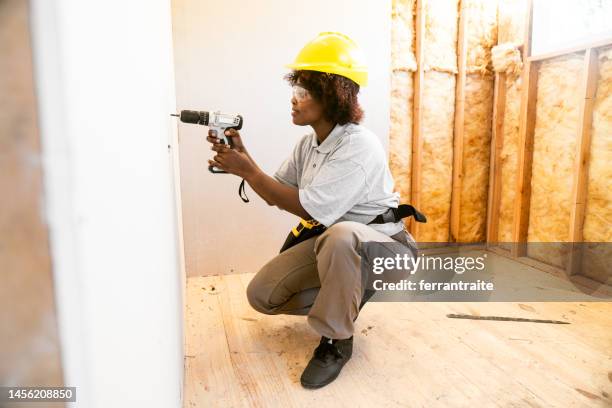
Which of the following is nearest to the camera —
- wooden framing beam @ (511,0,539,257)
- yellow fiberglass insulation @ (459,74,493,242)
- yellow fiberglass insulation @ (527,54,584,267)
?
yellow fiberglass insulation @ (527,54,584,267)

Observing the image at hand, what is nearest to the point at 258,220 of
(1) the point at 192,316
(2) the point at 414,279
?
(1) the point at 192,316

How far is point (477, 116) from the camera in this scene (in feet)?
10.7

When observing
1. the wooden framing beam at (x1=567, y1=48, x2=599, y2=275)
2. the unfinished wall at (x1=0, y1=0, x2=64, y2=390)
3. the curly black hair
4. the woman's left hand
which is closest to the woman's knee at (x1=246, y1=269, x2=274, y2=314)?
the woman's left hand

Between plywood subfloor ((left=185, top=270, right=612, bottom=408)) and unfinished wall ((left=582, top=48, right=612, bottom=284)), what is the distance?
15.5 inches

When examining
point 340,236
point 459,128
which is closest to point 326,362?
point 340,236

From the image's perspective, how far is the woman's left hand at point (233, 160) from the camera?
1.54m

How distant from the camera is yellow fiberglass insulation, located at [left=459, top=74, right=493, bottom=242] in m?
3.24

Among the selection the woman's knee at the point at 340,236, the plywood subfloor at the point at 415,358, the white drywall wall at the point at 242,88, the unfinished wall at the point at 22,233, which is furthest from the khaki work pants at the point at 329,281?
the unfinished wall at the point at 22,233

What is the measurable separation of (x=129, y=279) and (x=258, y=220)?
2256mm

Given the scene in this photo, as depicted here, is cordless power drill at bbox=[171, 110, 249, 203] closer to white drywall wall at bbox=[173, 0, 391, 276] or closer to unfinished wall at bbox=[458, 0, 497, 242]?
white drywall wall at bbox=[173, 0, 391, 276]

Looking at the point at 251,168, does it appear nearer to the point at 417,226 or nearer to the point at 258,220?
the point at 258,220

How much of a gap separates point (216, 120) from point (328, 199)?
498 millimetres

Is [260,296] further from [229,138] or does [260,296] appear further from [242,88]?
[242,88]

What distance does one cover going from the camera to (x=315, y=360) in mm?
1603
